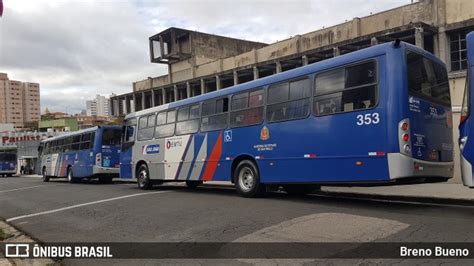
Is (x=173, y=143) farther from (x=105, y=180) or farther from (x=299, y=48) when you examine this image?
(x=299, y=48)

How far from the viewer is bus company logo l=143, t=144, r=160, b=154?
16370mm

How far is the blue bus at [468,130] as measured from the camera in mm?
8406

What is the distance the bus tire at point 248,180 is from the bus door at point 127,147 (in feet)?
21.7

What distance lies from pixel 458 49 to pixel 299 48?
11.6 metres

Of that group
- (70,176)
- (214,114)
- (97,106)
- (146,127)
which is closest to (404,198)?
(214,114)

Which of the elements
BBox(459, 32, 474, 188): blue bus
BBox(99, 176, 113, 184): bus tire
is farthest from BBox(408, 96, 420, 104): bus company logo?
BBox(99, 176, 113, 184): bus tire

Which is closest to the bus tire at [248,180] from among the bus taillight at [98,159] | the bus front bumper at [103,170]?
the bus front bumper at [103,170]

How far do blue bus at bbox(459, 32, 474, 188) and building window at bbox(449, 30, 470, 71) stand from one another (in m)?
11.0

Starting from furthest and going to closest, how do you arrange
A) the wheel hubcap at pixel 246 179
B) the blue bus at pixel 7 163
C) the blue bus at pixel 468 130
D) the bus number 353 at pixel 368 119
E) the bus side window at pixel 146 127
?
1. the blue bus at pixel 7 163
2. the bus side window at pixel 146 127
3. the wheel hubcap at pixel 246 179
4. the bus number 353 at pixel 368 119
5. the blue bus at pixel 468 130

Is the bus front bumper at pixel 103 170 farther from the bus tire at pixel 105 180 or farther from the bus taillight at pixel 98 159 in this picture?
the bus tire at pixel 105 180

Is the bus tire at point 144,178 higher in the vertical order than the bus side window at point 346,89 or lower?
lower

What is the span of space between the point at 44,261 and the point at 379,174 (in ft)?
19.9

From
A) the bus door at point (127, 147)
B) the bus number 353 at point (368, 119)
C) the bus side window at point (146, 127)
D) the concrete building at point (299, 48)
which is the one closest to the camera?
the bus number 353 at point (368, 119)

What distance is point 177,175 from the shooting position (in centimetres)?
1534
